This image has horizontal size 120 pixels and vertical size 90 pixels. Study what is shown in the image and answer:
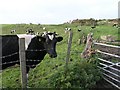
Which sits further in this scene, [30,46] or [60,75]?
[30,46]

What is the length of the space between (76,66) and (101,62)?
1.78 metres

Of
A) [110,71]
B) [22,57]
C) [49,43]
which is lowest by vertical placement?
[110,71]

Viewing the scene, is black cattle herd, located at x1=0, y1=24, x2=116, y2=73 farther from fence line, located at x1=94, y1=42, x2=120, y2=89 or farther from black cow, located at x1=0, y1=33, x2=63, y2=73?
fence line, located at x1=94, y1=42, x2=120, y2=89

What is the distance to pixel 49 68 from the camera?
40.8 ft

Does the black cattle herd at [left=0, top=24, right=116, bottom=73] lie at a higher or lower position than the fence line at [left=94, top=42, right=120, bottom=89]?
higher

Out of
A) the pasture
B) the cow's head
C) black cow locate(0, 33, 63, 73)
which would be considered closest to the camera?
the pasture

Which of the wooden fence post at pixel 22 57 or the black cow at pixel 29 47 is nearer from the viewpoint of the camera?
the wooden fence post at pixel 22 57

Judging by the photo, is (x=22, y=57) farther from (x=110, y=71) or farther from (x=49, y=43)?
(x=49, y=43)

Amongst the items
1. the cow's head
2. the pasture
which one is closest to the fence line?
the pasture

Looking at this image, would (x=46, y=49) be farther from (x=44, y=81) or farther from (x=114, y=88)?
(x=114, y=88)

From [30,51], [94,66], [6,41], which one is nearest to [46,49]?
[30,51]

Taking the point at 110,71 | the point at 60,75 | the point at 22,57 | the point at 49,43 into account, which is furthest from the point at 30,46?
the point at 22,57

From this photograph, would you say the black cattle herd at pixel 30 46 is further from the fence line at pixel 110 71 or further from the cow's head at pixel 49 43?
the fence line at pixel 110 71

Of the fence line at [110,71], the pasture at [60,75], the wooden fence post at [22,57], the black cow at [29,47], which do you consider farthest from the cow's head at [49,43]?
the wooden fence post at [22,57]
